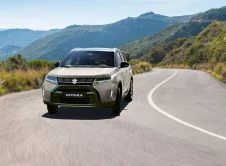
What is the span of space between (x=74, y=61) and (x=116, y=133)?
13.6 ft

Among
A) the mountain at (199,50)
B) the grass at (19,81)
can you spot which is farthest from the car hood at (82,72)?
the mountain at (199,50)

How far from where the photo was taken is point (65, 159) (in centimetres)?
499

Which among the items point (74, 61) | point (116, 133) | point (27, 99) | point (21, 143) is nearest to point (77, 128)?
point (116, 133)

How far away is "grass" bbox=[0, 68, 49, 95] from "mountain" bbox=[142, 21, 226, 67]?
1413 inches

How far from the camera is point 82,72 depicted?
351 inches

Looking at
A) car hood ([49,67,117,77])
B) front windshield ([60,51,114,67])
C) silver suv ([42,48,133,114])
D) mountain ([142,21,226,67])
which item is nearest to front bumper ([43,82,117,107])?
silver suv ([42,48,133,114])

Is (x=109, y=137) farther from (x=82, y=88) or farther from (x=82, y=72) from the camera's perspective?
(x=82, y=72)

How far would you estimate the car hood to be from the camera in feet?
28.5

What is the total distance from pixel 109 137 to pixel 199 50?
351ft

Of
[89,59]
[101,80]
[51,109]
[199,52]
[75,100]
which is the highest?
[89,59]

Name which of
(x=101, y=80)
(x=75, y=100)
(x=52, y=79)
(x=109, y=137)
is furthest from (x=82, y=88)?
(x=109, y=137)

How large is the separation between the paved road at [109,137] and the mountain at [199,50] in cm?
4246

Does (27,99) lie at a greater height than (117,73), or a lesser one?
lesser

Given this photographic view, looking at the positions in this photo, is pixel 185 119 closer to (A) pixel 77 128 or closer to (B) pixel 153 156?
(A) pixel 77 128
